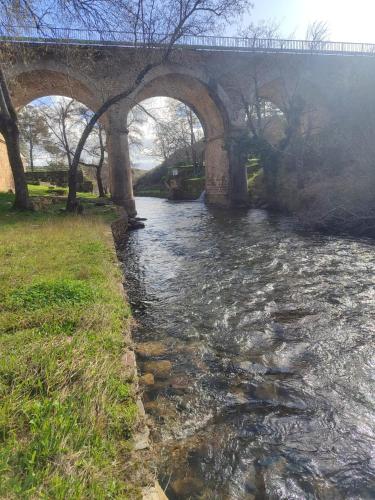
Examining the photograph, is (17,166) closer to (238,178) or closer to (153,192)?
(238,178)

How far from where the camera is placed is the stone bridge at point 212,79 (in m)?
17.7

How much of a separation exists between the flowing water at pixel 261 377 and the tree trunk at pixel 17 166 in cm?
751

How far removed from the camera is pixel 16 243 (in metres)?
6.98

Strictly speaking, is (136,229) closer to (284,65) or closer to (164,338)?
(164,338)

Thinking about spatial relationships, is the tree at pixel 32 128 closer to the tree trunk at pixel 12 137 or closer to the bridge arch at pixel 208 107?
the bridge arch at pixel 208 107

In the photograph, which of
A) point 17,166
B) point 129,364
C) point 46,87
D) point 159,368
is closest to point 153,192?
point 46,87

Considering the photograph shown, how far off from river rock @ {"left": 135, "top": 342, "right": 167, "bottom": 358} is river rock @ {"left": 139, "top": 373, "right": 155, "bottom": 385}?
461mm

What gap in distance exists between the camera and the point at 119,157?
19.6m

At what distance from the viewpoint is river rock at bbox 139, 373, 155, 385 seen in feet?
11.3

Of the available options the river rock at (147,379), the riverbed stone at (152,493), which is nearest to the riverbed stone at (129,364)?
the river rock at (147,379)

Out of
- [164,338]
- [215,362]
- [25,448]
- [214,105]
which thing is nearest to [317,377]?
[215,362]

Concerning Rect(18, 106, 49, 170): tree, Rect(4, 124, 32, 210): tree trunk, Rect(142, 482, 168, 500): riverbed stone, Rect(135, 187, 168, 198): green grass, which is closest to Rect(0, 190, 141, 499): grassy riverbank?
Rect(142, 482, 168, 500): riverbed stone

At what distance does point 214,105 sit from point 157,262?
16.9 meters

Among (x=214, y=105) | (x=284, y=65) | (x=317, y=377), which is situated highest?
(x=284, y=65)
